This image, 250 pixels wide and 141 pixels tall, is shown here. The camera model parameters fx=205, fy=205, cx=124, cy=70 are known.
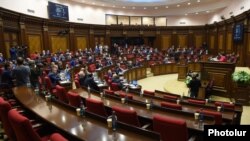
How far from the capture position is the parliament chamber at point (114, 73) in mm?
3039

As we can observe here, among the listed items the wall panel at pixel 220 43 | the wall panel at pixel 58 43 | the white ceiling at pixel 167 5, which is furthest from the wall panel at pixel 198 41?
the wall panel at pixel 58 43

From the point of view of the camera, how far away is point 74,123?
3.09 meters

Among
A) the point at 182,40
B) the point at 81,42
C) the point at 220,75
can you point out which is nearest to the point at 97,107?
the point at 220,75

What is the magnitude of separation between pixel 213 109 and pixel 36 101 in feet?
12.2

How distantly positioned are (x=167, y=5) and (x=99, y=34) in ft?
26.1

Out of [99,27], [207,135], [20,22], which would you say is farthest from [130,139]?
[99,27]

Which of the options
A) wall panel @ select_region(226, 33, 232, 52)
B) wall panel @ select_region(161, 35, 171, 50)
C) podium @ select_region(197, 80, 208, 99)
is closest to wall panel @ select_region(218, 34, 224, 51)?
wall panel @ select_region(226, 33, 232, 52)

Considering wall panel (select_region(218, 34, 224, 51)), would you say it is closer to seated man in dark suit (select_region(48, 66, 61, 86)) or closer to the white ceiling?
the white ceiling

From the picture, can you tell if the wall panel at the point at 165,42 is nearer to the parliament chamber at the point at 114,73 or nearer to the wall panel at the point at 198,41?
the parliament chamber at the point at 114,73

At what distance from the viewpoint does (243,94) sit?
7.37m

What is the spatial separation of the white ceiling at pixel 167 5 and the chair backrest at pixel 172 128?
16.7 metres

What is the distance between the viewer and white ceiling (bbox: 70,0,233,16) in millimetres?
18922

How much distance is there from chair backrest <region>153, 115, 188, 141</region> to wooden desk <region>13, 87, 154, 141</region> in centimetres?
41

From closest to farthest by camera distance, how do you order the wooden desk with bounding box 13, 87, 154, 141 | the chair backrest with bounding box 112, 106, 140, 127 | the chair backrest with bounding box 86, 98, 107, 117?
the wooden desk with bounding box 13, 87, 154, 141 < the chair backrest with bounding box 112, 106, 140, 127 < the chair backrest with bounding box 86, 98, 107, 117
